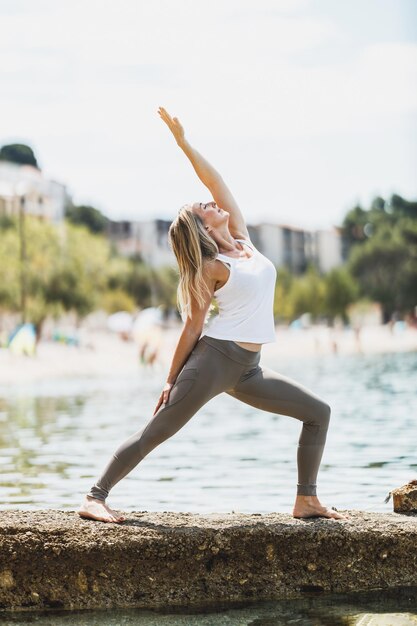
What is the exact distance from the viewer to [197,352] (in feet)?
18.5

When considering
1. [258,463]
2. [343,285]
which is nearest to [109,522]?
[258,463]

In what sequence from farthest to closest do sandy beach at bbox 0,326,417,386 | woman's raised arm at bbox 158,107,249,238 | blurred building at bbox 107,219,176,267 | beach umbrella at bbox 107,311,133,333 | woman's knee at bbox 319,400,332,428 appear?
blurred building at bbox 107,219,176,267, beach umbrella at bbox 107,311,133,333, sandy beach at bbox 0,326,417,386, woman's raised arm at bbox 158,107,249,238, woman's knee at bbox 319,400,332,428

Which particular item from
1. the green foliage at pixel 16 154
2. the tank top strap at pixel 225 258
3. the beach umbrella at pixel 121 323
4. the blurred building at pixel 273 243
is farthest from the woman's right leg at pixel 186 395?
the green foliage at pixel 16 154

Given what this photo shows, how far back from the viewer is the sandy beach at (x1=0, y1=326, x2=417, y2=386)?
46031mm

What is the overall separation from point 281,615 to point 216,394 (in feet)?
3.54

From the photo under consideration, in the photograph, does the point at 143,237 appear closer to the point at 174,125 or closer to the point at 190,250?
the point at 174,125

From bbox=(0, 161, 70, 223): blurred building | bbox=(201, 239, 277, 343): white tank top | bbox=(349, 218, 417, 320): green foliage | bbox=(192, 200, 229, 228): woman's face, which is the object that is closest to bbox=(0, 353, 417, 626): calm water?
bbox=(201, 239, 277, 343): white tank top

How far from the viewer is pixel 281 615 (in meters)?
5.35

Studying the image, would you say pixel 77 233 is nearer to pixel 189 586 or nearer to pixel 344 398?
pixel 344 398

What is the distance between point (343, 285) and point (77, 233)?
5547 centimetres

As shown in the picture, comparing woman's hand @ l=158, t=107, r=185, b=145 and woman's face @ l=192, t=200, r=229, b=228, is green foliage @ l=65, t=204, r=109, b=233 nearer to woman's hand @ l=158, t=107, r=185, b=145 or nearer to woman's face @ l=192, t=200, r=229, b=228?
woman's hand @ l=158, t=107, r=185, b=145

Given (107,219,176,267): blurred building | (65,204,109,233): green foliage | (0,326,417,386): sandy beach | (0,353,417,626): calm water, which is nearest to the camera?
(0,353,417,626): calm water

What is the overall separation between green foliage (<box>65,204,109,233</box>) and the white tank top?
15301cm

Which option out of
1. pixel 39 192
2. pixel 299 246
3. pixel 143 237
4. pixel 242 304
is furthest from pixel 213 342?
pixel 299 246
